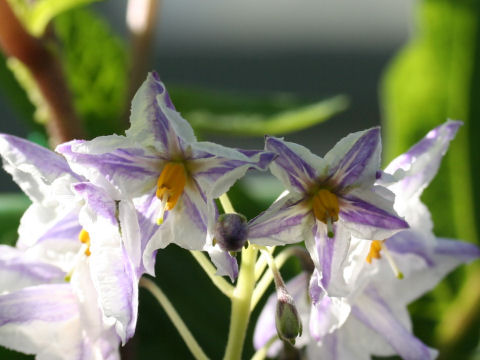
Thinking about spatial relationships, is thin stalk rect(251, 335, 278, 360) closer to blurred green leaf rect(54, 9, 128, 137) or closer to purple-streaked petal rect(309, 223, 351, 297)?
purple-streaked petal rect(309, 223, 351, 297)

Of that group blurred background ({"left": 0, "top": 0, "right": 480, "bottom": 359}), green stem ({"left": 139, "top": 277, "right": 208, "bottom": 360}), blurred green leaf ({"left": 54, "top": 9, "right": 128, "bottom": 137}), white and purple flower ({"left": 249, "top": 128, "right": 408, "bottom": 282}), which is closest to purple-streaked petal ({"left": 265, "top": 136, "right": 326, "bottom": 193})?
white and purple flower ({"left": 249, "top": 128, "right": 408, "bottom": 282})

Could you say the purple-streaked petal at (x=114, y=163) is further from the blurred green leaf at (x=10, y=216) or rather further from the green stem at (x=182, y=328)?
the blurred green leaf at (x=10, y=216)

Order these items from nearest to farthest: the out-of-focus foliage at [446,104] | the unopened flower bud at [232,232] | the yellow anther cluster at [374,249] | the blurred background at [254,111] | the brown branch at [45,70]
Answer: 1. the unopened flower bud at [232,232]
2. the yellow anther cluster at [374,249]
3. the brown branch at [45,70]
4. the blurred background at [254,111]
5. the out-of-focus foliage at [446,104]

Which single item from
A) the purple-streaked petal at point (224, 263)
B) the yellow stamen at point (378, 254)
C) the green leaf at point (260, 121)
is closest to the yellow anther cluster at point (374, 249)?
the yellow stamen at point (378, 254)

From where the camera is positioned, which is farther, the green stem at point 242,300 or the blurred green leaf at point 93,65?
the blurred green leaf at point 93,65

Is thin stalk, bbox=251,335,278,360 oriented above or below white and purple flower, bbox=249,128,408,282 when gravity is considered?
below

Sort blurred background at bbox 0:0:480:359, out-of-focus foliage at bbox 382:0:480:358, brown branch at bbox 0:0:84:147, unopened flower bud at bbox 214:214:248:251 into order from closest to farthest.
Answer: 1. unopened flower bud at bbox 214:214:248:251
2. brown branch at bbox 0:0:84:147
3. blurred background at bbox 0:0:480:359
4. out-of-focus foliage at bbox 382:0:480:358

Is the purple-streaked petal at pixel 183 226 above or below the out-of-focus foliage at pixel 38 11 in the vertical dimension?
below
